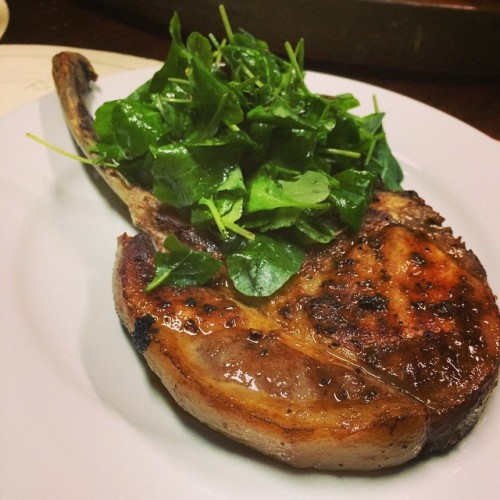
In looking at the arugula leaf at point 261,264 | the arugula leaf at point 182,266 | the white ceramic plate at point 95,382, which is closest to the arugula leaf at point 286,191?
the arugula leaf at point 261,264

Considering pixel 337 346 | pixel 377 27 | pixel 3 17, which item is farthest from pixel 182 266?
pixel 3 17

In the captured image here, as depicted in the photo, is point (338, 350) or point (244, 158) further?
point (244, 158)

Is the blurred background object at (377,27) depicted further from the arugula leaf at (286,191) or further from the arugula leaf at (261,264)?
the arugula leaf at (261,264)

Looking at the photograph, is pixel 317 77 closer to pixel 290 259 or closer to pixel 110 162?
pixel 110 162

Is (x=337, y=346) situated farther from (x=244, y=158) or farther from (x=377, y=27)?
(x=377, y=27)

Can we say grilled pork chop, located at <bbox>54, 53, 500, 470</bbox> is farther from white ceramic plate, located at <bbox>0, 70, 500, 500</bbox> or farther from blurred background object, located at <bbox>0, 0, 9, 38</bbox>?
blurred background object, located at <bbox>0, 0, 9, 38</bbox>

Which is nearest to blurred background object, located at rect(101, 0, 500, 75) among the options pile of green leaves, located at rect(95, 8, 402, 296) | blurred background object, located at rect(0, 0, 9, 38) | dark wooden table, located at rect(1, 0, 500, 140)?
dark wooden table, located at rect(1, 0, 500, 140)
